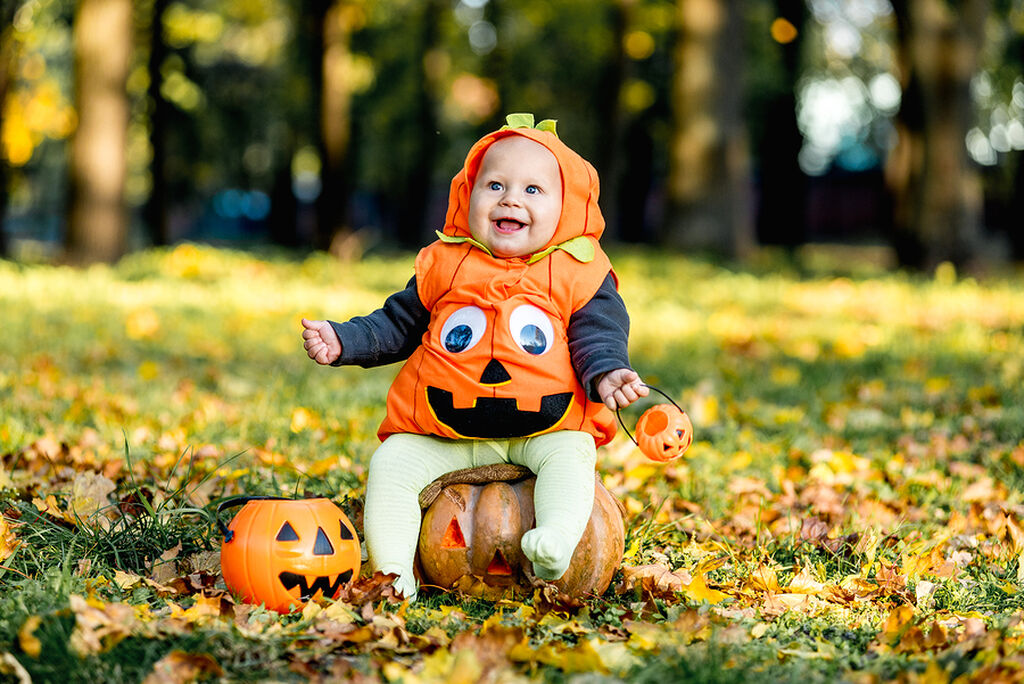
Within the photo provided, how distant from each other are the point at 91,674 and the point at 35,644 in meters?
0.14

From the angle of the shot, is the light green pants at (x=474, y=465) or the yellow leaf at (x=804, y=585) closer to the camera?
the light green pants at (x=474, y=465)

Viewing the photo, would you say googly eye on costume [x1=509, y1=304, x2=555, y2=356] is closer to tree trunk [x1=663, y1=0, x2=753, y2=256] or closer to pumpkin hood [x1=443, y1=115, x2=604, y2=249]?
pumpkin hood [x1=443, y1=115, x2=604, y2=249]

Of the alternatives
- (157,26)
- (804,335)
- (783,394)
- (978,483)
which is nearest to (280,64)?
(157,26)

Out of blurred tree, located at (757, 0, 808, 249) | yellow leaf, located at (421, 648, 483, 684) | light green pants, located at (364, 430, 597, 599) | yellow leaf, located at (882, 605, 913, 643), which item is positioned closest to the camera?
yellow leaf, located at (421, 648, 483, 684)

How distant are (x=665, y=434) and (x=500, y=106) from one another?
22297mm

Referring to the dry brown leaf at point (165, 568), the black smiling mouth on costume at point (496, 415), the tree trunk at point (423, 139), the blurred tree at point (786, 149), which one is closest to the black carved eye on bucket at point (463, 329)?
the black smiling mouth on costume at point (496, 415)

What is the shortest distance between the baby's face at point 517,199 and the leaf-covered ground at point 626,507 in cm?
96

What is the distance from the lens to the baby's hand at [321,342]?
3.03 m

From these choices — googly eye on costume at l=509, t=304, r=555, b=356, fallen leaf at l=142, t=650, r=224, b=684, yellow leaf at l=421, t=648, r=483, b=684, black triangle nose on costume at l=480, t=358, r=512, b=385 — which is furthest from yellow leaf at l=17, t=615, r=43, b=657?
googly eye on costume at l=509, t=304, r=555, b=356

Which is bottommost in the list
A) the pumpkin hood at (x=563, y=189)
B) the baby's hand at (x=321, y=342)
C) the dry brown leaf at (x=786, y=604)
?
the dry brown leaf at (x=786, y=604)

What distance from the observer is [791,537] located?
3477 mm

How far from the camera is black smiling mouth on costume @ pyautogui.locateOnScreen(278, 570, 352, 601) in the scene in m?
2.80

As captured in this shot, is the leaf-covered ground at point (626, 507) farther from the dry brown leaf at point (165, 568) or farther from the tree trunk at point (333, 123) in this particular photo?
the tree trunk at point (333, 123)

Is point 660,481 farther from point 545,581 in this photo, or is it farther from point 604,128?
point 604,128
